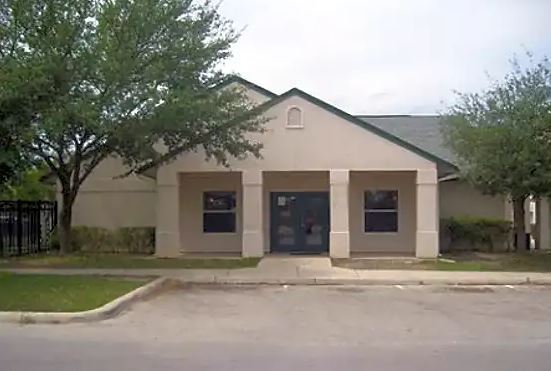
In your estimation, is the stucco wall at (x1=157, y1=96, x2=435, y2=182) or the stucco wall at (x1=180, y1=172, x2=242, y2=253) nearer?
the stucco wall at (x1=157, y1=96, x2=435, y2=182)

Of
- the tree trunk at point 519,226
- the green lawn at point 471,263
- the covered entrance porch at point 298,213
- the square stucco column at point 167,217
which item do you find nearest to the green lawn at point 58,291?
the square stucco column at point 167,217

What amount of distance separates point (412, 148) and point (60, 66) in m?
11.4

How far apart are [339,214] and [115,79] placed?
29.1ft

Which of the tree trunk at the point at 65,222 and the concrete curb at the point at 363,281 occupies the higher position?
the tree trunk at the point at 65,222

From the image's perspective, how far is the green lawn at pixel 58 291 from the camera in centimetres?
1354

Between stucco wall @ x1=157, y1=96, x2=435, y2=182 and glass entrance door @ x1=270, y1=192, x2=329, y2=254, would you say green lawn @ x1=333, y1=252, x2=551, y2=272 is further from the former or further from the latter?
glass entrance door @ x1=270, y1=192, x2=329, y2=254

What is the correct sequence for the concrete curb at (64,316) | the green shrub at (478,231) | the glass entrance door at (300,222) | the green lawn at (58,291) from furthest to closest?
the glass entrance door at (300,222)
the green shrub at (478,231)
the green lawn at (58,291)
the concrete curb at (64,316)

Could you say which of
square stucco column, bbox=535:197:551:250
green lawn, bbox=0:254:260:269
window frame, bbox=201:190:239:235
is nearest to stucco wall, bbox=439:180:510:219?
square stucco column, bbox=535:197:551:250

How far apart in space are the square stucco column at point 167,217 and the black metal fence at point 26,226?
459 cm

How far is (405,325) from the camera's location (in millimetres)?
12578

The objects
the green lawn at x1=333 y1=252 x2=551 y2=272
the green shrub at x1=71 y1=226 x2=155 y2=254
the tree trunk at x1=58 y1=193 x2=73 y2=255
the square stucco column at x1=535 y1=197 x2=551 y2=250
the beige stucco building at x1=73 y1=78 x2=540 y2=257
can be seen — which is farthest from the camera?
the square stucco column at x1=535 y1=197 x2=551 y2=250

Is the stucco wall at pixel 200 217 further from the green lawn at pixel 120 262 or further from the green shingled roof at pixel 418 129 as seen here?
the green shingled roof at pixel 418 129

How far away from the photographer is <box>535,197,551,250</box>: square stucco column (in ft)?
99.6

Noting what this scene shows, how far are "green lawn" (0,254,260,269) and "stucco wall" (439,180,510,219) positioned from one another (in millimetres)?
A: 8516
